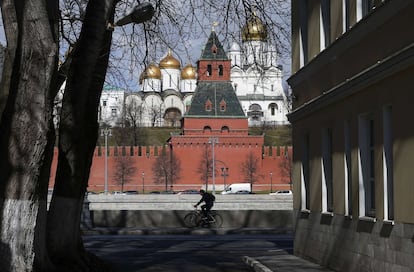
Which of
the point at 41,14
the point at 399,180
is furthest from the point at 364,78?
the point at 41,14

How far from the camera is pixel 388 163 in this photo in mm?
12406

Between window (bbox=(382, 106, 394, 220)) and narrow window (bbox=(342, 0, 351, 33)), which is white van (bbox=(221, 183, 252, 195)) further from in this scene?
window (bbox=(382, 106, 394, 220))

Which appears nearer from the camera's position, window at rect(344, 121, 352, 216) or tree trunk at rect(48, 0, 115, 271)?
tree trunk at rect(48, 0, 115, 271)

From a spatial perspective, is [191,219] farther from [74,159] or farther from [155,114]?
[155,114]

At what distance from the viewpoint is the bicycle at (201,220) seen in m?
33.7

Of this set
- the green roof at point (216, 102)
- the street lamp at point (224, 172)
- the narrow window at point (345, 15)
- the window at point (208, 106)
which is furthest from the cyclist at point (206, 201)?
the window at point (208, 106)

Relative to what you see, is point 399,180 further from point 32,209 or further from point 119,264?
point 119,264

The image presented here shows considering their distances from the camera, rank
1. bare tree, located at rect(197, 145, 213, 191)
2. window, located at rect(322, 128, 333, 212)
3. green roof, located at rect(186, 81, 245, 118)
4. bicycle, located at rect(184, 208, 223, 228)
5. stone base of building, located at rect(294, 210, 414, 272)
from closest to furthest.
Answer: stone base of building, located at rect(294, 210, 414, 272) → window, located at rect(322, 128, 333, 212) → bicycle, located at rect(184, 208, 223, 228) → bare tree, located at rect(197, 145, 213, 191) → green roof, located at rect(186, 81, 245, 118)

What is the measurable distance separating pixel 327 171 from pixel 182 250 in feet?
24.3

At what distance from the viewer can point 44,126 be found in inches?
412

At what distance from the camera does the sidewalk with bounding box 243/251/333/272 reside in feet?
52.9

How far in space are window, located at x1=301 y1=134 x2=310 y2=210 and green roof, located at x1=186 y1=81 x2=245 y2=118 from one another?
8007cm

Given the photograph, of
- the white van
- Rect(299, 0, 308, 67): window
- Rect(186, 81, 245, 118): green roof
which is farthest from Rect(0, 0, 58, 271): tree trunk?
Rect(186, 81, 245, 118): green roof

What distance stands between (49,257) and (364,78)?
577 cm
